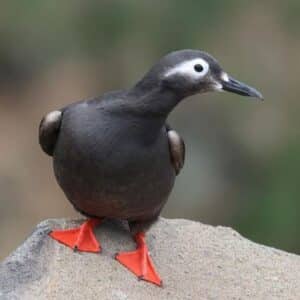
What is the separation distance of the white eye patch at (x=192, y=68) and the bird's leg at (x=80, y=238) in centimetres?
86

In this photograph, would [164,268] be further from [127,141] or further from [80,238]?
[127,141]

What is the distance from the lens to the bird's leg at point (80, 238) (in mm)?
4395

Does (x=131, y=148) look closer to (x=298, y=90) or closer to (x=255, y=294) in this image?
(x=255, y=294)

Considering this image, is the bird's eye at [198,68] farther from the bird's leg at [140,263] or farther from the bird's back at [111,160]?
the bird's leg at [140,263]

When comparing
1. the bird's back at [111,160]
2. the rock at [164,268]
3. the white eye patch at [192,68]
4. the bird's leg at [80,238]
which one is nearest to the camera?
the white eye patch at [192,68]

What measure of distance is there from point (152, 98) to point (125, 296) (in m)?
0.76

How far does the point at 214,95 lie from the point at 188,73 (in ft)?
12.3

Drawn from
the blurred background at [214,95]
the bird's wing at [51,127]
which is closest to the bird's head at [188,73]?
the bird's wing at [51,127]

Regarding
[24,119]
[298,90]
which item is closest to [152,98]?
[298,90]

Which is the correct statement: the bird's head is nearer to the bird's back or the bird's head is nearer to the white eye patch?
the white eye patch

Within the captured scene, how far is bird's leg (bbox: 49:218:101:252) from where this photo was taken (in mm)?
4395

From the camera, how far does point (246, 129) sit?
7.61 m

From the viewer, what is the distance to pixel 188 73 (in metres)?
3.91

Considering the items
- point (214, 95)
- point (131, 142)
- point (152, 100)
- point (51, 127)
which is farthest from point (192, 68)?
point (214, 95)
